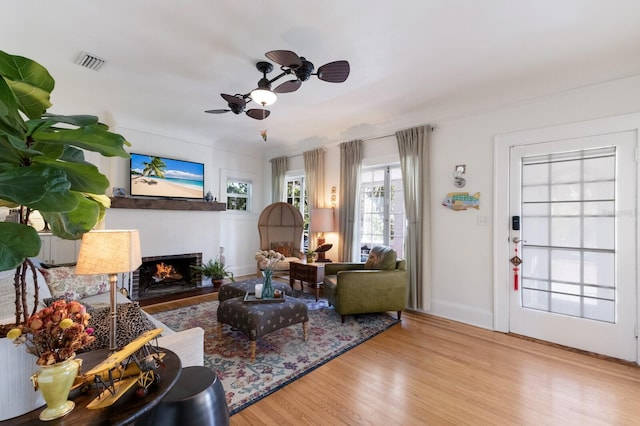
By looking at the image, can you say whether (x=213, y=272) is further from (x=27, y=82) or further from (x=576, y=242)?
(x=576, y=242)

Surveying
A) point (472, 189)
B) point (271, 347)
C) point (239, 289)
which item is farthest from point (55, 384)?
point (472, 189)

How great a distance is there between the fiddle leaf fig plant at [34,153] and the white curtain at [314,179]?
14.1 ft

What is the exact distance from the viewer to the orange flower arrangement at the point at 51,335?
78 centimetres

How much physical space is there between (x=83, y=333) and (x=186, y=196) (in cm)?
448

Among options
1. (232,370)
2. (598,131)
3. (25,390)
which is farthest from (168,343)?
(598,131)

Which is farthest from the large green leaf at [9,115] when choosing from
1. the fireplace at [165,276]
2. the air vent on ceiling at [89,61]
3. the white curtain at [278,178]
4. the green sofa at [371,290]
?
the white curtain at [278,178]

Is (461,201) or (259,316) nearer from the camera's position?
(259,316)

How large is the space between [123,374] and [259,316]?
147 centimetres

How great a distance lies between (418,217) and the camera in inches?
151

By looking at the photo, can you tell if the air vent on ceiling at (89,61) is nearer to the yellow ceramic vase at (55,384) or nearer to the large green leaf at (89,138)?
the large green leaf at (89,138)

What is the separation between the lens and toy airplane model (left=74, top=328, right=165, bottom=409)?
896 millimetres

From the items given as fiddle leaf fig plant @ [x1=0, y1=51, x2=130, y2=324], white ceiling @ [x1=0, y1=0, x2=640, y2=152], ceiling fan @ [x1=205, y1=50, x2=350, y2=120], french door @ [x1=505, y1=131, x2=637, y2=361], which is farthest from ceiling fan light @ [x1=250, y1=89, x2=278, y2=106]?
french door @ [x1=505, y1=131, x2=637, y2=361]

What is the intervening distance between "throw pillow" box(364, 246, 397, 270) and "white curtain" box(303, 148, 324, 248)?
1.47m

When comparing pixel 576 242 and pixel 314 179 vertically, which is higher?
pixel 314 179
